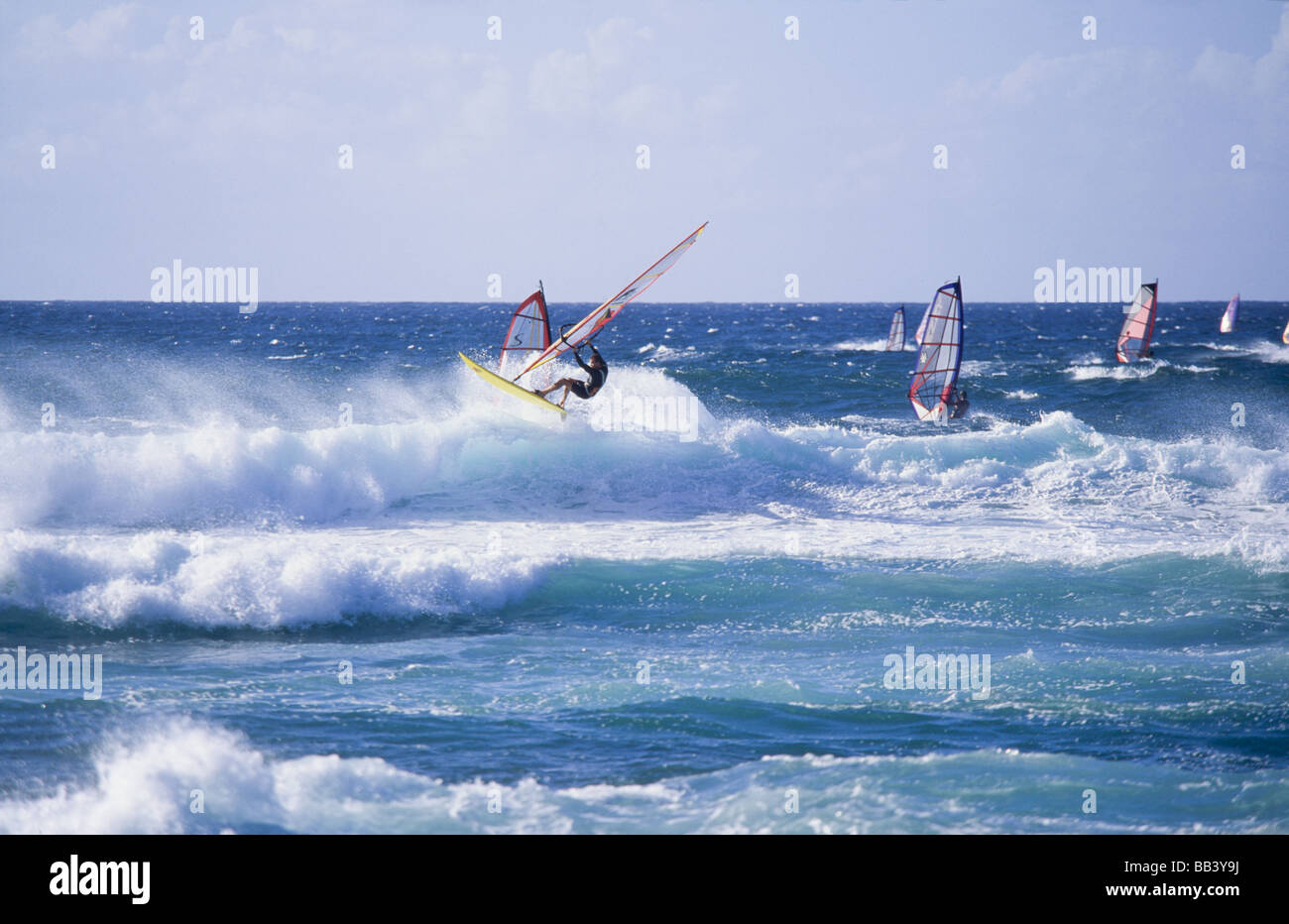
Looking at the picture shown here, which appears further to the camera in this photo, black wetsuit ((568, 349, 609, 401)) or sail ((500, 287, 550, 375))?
sail ((500, 287, 550, 375))

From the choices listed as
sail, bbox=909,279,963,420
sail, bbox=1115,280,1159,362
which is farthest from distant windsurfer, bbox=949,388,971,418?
sail, bbox=1115,280,1159,362

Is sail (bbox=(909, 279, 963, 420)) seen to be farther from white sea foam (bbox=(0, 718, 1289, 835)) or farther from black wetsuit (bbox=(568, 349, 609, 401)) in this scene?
white sea foam (bbox=(0, 718, 1289, 835))

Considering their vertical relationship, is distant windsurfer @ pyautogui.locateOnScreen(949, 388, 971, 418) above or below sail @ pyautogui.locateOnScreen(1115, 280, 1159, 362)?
below

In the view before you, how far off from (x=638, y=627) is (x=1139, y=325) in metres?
28.2

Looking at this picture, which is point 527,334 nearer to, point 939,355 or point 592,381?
point 592,381

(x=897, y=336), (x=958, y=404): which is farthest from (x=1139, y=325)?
(x=958, y=404)

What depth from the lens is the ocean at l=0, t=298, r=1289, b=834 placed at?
5.20 m

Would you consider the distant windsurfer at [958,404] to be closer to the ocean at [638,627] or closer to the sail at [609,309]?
the ocean at [638,627]

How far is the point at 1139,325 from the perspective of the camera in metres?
31.5

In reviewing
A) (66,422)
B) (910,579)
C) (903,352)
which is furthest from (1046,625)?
(903,352)

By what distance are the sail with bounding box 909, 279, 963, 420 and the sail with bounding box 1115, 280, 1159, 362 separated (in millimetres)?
13285

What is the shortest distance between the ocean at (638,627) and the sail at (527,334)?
1.06 meters

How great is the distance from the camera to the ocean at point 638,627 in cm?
520

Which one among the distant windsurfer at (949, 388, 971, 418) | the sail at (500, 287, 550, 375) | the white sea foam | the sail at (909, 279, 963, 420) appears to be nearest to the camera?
the white sea foam
